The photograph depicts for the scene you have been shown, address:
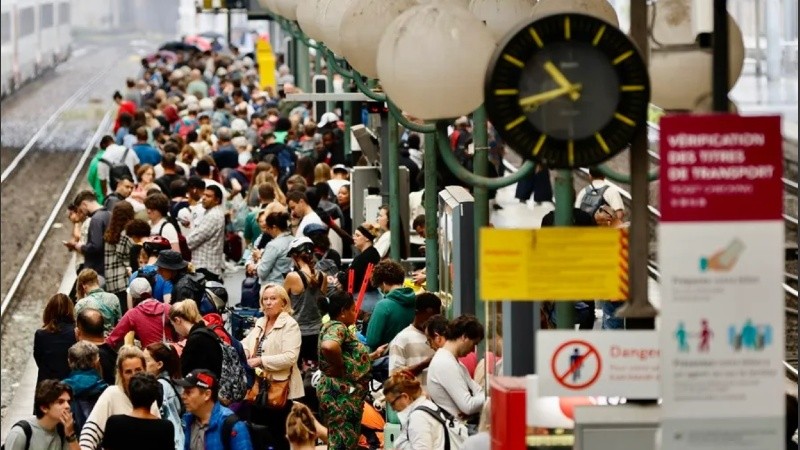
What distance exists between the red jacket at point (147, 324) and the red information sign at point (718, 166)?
22.5 feet

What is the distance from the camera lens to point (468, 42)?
27.0ft

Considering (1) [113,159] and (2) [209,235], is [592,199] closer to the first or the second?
(2) [209,235]

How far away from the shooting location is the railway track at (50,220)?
2712 centimetres

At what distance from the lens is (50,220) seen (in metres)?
35.0

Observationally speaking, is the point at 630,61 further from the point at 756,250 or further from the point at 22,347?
the point at 22,347

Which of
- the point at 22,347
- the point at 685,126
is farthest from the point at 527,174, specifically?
the point at 22,347

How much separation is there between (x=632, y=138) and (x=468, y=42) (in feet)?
3.93

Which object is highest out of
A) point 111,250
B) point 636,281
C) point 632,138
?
point 632,138

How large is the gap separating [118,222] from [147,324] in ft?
13.1

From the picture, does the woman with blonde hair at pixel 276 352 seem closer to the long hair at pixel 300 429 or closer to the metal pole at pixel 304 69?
the long hair at pixel 300 429

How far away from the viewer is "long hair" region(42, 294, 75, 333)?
1309cm

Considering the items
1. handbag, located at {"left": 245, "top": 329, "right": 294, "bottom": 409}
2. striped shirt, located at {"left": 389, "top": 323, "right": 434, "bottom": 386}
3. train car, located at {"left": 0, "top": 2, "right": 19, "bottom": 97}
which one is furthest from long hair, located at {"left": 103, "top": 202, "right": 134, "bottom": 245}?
train car, located at {"left": 0, "top": 2, "right": 19, "bottom": 97}

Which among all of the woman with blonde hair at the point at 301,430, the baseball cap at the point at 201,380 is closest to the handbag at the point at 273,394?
the woman with blonde hair at the point at 301,430

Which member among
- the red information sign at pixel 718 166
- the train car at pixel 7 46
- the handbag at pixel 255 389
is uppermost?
the red information sign at pixel 718 166
